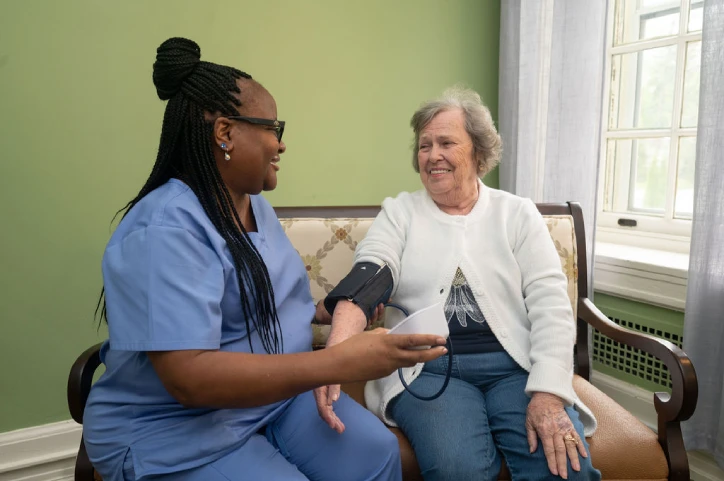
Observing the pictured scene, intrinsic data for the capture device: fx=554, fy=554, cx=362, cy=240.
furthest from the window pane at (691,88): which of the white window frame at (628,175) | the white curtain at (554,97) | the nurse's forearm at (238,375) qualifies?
the nurse's forearm at (238,375)

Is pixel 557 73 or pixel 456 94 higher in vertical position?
pixel 557 73

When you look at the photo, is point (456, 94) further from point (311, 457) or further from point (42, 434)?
point (42, 434)

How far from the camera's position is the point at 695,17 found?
215 cm

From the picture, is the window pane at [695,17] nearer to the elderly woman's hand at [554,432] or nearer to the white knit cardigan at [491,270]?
the white knit cardigan at [491,270]

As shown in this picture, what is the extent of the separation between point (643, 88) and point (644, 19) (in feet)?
0.94

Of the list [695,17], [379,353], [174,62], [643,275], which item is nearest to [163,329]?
[379,353]

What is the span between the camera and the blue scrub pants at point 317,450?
1.10 metres

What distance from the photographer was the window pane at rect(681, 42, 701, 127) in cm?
216

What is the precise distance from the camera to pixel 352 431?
1238mm

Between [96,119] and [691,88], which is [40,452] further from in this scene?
[691,88]

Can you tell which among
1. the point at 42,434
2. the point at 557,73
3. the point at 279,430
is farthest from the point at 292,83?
the point at 42,434

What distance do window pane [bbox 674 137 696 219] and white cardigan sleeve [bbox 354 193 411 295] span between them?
128 cm

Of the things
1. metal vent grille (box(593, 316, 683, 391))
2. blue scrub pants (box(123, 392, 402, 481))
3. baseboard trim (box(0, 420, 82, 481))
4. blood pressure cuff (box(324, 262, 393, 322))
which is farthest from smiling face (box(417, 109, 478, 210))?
baseboard trim (box(0, 420, 82, 481))

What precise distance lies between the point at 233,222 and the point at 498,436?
824mm
